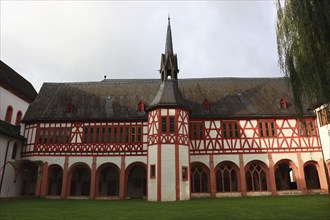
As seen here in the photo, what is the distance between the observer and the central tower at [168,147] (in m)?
22.1

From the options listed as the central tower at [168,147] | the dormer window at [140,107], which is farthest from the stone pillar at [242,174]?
the dormer window at [140,107]

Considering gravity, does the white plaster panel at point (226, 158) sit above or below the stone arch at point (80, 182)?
above

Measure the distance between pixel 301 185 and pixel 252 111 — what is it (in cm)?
820

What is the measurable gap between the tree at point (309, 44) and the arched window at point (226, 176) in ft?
45.9

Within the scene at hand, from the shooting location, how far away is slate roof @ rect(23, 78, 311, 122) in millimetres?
27812

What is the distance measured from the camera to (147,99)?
3006 cm

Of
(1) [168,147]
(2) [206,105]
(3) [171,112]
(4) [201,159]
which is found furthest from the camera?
(2) [206,105]

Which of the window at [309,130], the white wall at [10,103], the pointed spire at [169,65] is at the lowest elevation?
the window at [309,130]

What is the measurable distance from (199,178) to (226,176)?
328 cm

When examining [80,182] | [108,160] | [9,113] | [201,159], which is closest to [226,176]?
[201,159]

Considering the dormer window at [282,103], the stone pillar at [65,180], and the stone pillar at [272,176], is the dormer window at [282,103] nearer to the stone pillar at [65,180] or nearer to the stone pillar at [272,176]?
the stone pillar at [272,176]

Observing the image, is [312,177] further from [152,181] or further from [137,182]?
[137,182]

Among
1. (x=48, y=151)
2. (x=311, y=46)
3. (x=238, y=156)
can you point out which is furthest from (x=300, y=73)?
(x=48, y=151)

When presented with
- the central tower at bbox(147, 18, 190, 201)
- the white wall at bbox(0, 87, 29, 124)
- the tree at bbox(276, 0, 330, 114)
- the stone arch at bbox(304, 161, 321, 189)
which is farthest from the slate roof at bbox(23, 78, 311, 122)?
the tree at bbox(276, 0, 330, 114)
